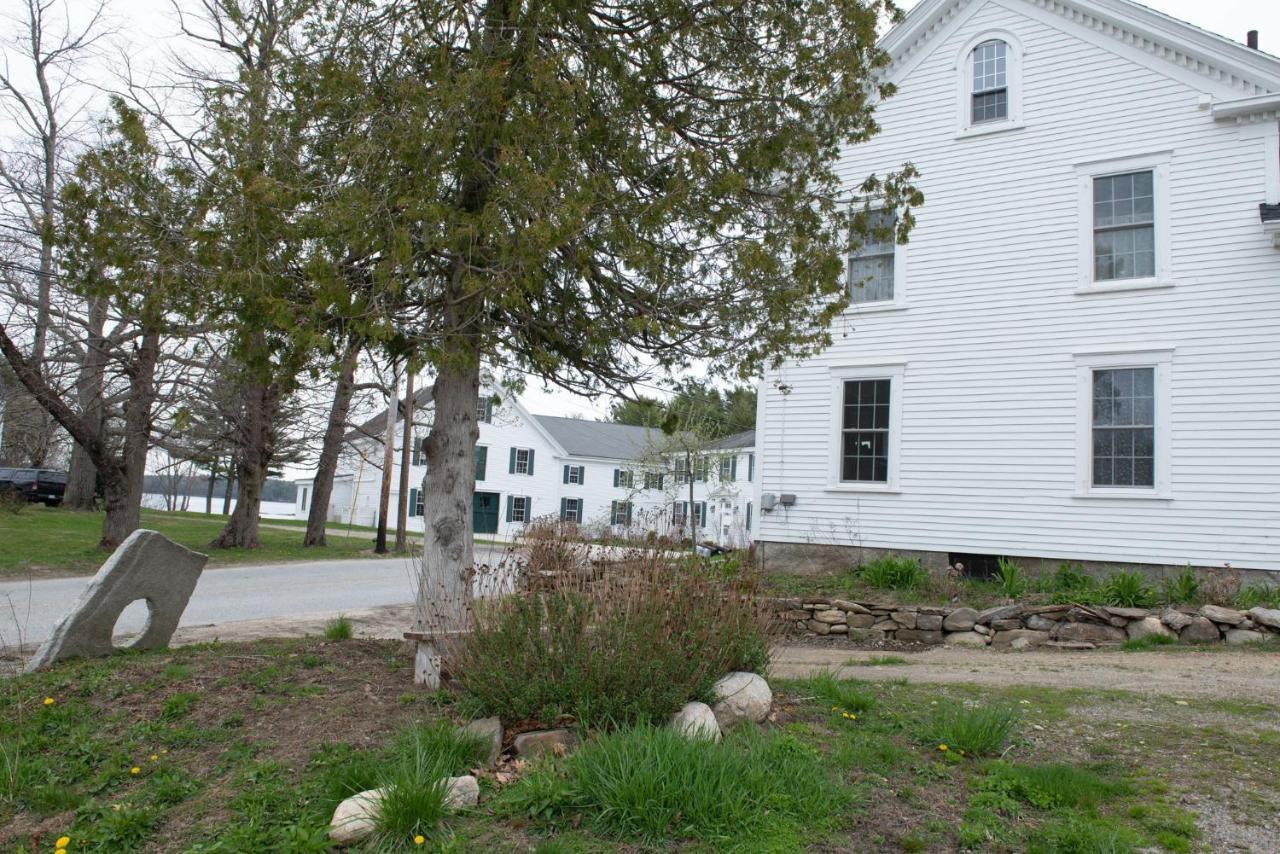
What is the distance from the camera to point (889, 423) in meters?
13.7

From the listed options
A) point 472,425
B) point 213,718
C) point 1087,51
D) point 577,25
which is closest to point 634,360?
point 472,425

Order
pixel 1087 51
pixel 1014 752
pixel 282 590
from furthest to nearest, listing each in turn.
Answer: pixel 282 590
pixel 1087 51
pixel 1014 752

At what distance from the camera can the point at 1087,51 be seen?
43.1 ft

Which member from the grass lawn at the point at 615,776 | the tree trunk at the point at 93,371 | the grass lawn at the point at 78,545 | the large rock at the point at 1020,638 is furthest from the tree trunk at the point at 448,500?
the grass lawn at the point at 78,545

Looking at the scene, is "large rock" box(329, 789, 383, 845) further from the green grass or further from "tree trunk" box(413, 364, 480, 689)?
the green grass

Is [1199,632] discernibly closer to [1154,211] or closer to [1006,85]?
[1154,211]

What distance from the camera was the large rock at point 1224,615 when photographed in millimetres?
9883

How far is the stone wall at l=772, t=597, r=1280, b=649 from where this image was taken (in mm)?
9938

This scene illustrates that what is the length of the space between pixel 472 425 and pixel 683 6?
3.18m

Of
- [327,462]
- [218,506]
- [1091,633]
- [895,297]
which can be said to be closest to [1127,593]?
[1091,633]

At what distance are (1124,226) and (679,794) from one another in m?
11.8

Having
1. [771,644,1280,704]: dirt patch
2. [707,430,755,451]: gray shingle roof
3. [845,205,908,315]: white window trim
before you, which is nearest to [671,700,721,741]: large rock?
[771,644,1280,704]: dirt patch

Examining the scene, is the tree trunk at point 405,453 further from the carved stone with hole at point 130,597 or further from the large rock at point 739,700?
the large rock at point 739,700

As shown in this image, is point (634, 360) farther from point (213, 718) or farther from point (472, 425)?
point (213, 718)
